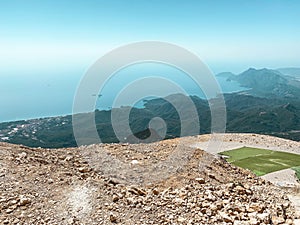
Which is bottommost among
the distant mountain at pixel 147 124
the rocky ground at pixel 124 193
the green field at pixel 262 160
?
the distant mountain at pixel 147 124

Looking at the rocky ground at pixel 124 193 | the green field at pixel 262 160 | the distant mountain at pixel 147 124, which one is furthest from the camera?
the distant mountain at pixel 147 124

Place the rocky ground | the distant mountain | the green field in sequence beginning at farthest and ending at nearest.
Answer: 1. the distant mountain
2. the green field
3. the rocky ground

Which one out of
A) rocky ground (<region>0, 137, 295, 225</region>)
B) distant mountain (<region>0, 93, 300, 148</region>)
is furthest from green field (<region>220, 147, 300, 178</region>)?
distant mountain (<region>0, 93, 300, 148</region>)

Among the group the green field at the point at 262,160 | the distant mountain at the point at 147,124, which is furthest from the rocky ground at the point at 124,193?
the distant mountain at the point at 147,124

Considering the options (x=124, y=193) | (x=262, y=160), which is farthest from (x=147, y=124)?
(x=124, y=193)

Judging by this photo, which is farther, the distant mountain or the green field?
the distant mountain

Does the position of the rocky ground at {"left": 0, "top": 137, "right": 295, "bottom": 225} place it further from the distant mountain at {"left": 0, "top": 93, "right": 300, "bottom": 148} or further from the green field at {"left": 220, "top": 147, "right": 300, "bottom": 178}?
the distant mountain at {"left": 0, "top": 93, "right": 300, "bottom": 148}

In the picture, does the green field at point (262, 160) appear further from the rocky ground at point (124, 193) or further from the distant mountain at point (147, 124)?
the distant mountain at point (147, 124)

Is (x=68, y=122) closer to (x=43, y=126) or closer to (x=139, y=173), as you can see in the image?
(x=43, y=126)
